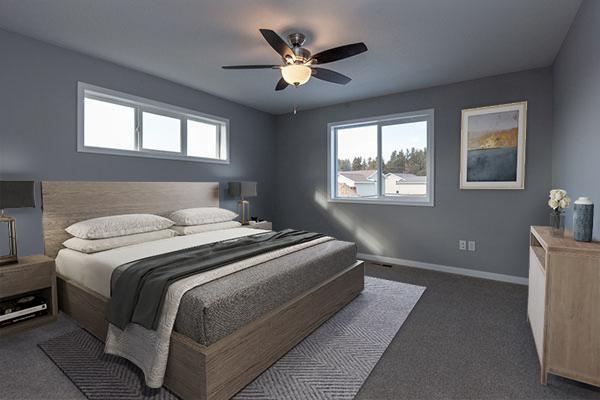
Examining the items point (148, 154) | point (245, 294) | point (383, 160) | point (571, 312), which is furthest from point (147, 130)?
point (571, 312)

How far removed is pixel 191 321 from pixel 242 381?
0.48 m

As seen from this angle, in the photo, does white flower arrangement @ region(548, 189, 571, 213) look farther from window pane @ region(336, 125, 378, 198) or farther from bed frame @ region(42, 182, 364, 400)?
window pane @ region(336, 125, 378, 198)

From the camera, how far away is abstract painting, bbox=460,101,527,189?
352cm

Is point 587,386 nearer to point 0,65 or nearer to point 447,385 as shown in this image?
point 447,385

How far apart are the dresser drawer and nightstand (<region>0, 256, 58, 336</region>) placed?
367cm

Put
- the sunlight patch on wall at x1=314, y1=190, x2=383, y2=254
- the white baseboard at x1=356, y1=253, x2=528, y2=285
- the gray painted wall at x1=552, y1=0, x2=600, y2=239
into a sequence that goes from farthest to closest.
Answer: the sunlight patch on wall at x1=314, y1=190, x2=383, y2=254
the white baseboard at x1=356, y1=253, x2=528, y2=285
the gray painted wall at x1=552, y1=0, x2=600, y2=239

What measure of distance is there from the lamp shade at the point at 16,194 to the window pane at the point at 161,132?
1410 mm

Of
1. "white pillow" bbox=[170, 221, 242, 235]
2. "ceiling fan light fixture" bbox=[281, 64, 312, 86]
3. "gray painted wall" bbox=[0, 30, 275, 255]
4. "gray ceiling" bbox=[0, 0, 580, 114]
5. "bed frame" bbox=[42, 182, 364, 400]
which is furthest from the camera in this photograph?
"white pillow" bbox=[170, 221, 242, 235]

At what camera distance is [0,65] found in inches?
101

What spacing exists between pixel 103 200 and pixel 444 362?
3.51m

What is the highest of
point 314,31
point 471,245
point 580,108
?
point 314,31

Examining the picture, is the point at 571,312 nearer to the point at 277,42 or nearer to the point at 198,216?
the point at 277,42

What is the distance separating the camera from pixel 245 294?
5.85 feet

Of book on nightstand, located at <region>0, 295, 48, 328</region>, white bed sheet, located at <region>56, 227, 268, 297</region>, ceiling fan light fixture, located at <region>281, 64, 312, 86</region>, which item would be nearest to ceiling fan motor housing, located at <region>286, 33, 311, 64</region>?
ceiling fan light fixture, located at <region>281, 64, 312, 86</region>
